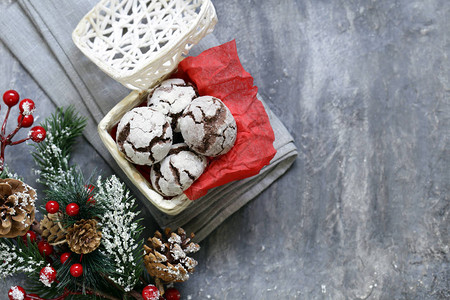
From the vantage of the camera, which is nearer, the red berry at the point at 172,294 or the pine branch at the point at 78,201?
the pine branch at the point at 78,201

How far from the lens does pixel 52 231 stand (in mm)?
955

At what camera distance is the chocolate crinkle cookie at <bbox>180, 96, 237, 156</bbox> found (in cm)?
89

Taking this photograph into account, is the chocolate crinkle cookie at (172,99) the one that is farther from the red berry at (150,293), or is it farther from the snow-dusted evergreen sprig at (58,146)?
the red berry at (150,293)

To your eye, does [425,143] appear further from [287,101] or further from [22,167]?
[22,167]

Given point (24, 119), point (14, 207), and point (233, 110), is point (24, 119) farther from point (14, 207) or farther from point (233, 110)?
point (233, 110)

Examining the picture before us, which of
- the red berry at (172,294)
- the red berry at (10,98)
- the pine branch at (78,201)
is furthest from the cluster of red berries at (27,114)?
the red berry at (172,294)

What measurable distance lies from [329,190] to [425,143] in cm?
28

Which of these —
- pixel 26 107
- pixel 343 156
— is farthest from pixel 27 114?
pixel 343 156

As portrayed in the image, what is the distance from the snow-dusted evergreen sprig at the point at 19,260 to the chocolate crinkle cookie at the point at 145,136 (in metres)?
0.28

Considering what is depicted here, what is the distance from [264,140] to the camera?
96 cm

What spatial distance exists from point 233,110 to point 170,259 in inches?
14.1

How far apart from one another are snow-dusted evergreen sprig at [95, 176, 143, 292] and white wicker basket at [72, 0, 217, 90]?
0.76ft

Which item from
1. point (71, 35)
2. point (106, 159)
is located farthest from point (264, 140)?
point (71, 35)

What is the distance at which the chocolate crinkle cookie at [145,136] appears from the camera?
0.88m
